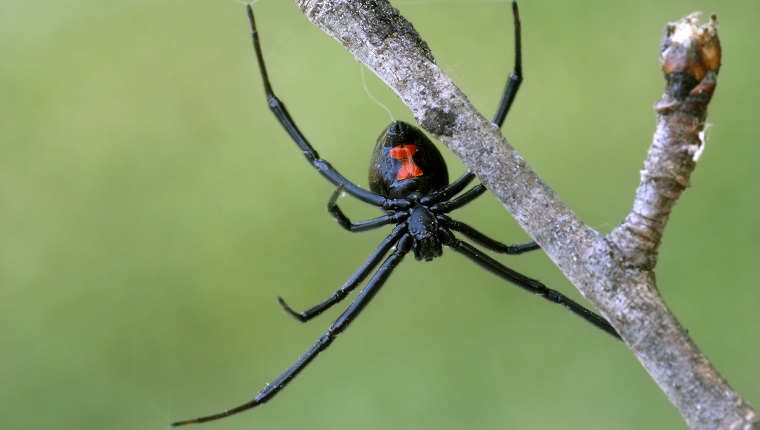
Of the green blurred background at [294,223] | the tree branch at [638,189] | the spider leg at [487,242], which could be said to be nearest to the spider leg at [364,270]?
the spider leg at [487,242]

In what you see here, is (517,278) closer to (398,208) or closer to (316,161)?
(398,208)

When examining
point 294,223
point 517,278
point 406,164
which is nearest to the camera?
point 517,278

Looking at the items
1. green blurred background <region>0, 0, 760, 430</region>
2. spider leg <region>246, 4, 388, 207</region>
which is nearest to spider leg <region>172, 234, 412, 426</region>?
spider leg <region>246, 4, 388, 207</region>

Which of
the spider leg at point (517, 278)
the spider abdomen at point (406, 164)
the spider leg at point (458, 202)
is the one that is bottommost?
the spider leg at point (517, 278)

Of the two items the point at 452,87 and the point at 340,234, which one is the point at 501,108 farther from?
the point at 340,234

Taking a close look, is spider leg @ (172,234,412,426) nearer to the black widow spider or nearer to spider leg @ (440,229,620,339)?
the black widow spider

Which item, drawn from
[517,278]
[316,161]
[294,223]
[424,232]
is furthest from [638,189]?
[294,223]

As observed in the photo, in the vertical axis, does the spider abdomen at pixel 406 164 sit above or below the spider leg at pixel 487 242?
above

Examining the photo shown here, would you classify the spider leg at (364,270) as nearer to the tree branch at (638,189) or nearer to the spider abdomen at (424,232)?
the spider abdomen at (424,232)
